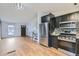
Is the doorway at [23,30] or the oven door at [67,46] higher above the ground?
the doorway at [23,30]

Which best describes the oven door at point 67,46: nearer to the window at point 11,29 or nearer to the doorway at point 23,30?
the doorway at point 23,30

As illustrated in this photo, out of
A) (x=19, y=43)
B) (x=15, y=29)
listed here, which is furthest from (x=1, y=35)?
→ (x=19, y=43)

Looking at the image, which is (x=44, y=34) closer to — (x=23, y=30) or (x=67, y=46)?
(x=67, y=46)

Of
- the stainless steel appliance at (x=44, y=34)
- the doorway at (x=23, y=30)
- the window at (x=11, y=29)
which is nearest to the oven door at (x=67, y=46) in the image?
the stainless steel appliance at (x=44, y=34)

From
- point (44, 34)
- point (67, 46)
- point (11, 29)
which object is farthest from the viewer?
point (44, 34)

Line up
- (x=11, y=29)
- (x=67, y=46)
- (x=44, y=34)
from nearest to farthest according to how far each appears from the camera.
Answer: (x=11, y=29) < (x=67, y=46) < (x=44, y=34)

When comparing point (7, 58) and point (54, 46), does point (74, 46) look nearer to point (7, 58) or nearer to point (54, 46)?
point (54, 46)

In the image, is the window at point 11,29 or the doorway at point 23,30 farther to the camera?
the doorway at point 23,30

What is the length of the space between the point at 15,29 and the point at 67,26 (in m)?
2.10

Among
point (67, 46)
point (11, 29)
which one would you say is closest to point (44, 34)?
point (67, 46)

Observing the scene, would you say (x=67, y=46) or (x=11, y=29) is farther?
(x=67, y=46)

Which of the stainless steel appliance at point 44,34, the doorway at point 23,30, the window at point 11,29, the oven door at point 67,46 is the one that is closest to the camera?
the window at point 11,29

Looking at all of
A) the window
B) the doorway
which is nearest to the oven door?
the doorway

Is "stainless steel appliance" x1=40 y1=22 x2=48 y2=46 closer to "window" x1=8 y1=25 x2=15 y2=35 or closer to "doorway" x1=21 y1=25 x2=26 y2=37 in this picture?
"doorway" x1=21 y1=25 x2=26 y2=37
